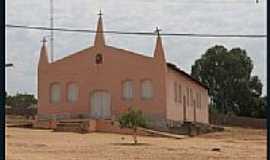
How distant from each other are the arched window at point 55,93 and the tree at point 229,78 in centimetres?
3405

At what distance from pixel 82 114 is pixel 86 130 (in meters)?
7.71

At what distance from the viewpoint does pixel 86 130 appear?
47.7m

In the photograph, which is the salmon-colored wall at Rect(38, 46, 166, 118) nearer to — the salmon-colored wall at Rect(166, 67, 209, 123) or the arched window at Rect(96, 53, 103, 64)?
the arched window at Rect(96, 53, 103, 64)

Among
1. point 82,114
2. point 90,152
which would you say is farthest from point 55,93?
point 90,152

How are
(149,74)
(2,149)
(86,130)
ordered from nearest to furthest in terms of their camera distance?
(2,149) < (86,130) < (149,74)

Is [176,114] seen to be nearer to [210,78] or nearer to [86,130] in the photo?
[86,130]

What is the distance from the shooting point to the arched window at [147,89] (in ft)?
178

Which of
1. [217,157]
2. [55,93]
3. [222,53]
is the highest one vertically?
[222,53]

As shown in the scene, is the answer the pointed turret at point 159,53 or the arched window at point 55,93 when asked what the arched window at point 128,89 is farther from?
the arched window at point 55,93

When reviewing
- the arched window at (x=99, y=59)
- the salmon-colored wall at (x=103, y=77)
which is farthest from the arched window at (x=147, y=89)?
the arched window at (x=99, y=59)

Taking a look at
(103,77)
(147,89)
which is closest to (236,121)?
(147,89)

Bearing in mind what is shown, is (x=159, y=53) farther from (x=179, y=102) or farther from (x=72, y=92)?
(x=72, y=92)

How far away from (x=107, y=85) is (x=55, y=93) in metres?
5.06

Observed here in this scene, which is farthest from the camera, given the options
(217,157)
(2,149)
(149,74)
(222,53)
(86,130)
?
(222,53)
